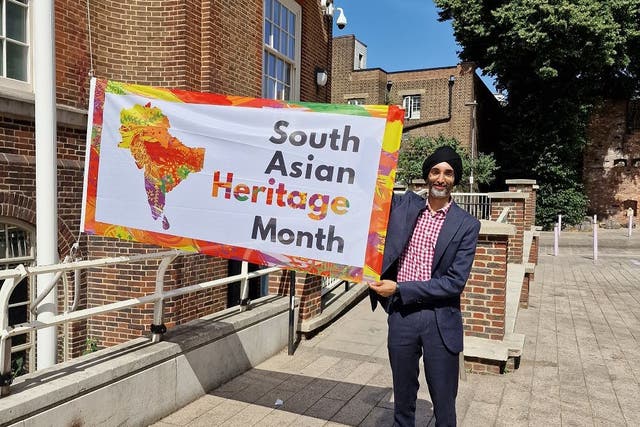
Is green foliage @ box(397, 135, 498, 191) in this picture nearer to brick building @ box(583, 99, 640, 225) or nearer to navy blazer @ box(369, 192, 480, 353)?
brick building @ box(583, 99, 640, 225)

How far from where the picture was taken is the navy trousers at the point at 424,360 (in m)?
3.02

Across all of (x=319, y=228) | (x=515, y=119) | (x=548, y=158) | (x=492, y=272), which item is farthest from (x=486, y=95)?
(x=319, y=228)

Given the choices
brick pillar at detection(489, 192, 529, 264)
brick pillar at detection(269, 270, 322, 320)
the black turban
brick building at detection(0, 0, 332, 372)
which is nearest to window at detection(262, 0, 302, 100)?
brick building at detection(0, 0, 332, 372)

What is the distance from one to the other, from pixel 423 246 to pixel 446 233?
0.18m

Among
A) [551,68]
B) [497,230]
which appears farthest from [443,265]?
[551,68]

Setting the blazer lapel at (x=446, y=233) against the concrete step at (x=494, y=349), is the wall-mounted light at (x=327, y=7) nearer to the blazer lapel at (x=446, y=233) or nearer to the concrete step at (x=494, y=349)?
the concrete step at (x=494, y=349)

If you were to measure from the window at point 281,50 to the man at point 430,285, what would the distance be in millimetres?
5868

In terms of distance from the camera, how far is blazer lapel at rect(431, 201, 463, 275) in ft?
9.97

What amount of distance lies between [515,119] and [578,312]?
22332 millimetres

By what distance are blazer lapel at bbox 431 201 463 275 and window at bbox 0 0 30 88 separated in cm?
467

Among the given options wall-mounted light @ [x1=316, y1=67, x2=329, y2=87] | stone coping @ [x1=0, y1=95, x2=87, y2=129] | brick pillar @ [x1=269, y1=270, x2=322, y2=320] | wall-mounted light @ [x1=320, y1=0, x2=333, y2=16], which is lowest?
brick pillar @ [x1=269, y1=270, x2=322, y2=320]

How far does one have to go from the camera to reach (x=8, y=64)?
520 cm

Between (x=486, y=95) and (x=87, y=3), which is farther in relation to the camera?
(x=486, y=95)

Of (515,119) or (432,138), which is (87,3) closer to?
(432,138)
